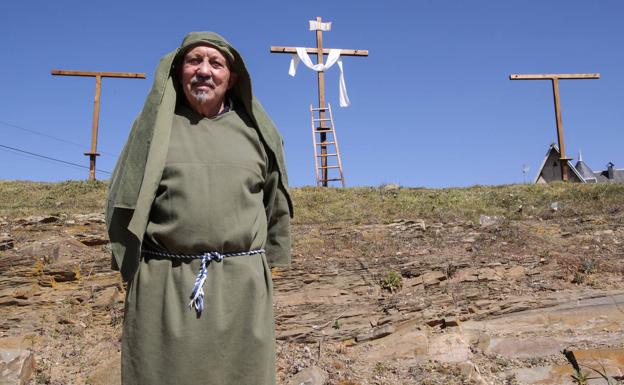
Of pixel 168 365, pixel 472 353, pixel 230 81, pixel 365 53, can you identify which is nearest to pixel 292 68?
pixel 365 53

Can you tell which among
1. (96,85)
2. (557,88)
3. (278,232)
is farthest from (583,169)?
(278,232)

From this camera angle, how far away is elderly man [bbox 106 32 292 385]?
2.19m

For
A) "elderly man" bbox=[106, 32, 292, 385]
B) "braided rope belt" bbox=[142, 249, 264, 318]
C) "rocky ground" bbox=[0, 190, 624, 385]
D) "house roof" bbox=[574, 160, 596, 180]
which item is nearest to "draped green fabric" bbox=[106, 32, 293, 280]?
"elderly man" bbox=[106, 32, 292, 385]

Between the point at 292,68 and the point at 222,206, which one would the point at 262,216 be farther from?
the point at 292,68

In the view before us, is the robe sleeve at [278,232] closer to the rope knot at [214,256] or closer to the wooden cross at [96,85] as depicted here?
the rope knot at [214,256]

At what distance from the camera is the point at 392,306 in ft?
18.1

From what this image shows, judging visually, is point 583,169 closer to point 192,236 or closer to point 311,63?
point 311,63

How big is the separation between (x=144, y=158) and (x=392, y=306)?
12.6 ft

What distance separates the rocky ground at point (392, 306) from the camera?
4.64 metres

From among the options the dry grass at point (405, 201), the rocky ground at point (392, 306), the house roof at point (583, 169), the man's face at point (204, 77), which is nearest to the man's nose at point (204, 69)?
the man's face at point (204, 77)

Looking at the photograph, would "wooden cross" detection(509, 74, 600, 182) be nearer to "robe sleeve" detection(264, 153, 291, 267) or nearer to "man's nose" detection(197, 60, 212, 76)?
"robe sleeve" detection(264, 153, 291, 267)

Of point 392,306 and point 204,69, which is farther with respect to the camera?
point 392,306

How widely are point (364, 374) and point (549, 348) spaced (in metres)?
1.74

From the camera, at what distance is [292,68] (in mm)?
11898
